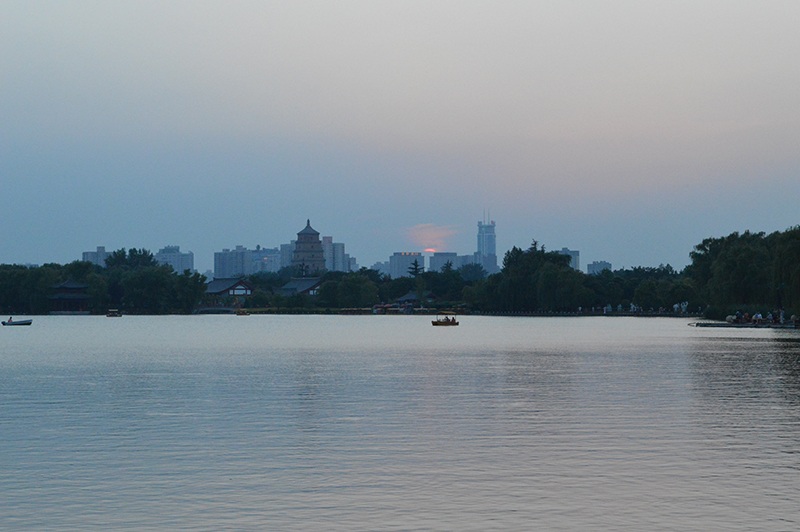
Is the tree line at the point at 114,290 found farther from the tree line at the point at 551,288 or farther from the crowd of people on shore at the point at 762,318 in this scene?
the crowd of people on shore at the point at 762,318

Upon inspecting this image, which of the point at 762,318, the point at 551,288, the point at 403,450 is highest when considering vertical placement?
the point at 551,288

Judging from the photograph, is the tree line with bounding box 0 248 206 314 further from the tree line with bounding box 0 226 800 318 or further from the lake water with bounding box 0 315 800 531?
the lake water with bounding box 0 315 800 531

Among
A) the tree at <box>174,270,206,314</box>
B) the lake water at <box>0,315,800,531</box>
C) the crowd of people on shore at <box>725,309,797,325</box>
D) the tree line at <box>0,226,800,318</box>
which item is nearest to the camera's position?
the lake water at <box>0,315,800,531</box>

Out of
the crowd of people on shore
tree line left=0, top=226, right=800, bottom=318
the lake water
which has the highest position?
tree line left=0, top=226, right=800, bottom=318

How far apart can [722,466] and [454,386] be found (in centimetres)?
1832

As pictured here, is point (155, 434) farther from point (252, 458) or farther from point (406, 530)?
point (406, 530)

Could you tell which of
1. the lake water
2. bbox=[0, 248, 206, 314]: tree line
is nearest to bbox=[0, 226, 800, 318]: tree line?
bbox=[0, 248, 206, 314]: tree line

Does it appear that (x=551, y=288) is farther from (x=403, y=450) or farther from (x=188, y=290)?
(x=403, y=450)

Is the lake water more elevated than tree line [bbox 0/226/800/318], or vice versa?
tree line [bbox 0/226/800/318]

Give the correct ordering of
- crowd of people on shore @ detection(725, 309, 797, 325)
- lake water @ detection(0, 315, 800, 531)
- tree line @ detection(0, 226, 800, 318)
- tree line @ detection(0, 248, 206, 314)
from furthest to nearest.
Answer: tree line @ detection(0, 248, 206, 314)
tree line @ detection(0, 226, 800, 318)
crowd of people on shore @ detection(725, 309, 797, 325)
lake water @ detection(0, 315, 800, 531)

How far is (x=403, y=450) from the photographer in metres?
19.6

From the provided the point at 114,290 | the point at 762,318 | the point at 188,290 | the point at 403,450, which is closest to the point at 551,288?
the point at 762,318

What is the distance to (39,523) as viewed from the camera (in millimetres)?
13266

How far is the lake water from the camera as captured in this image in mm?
13797
